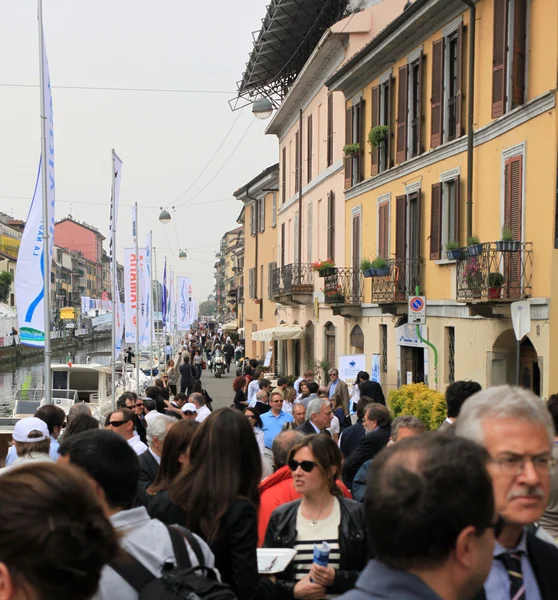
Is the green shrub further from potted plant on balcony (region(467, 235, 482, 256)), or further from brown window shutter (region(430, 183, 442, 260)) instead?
brown window shutter (region(430, 183, 442, 260))

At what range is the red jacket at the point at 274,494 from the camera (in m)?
5.84

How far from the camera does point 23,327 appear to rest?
51.4 feet

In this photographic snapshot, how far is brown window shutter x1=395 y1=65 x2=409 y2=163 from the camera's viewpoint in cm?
2386

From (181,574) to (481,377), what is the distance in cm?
1619

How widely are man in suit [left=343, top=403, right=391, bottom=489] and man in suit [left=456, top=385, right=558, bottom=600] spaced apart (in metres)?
4.95

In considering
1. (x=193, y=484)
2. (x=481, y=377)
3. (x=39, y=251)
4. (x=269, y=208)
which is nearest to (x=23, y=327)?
(x=39, y=251)

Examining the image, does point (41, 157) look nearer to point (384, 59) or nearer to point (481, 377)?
point (481, 377)

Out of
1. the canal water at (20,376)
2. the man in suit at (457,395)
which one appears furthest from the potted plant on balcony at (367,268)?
the canal water at (20,376)

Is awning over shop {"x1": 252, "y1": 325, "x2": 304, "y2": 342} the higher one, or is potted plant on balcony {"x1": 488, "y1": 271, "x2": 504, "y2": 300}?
potted plant on balcony {"x1": 488, "y1": 271, "x2": 504, "y2": 300}

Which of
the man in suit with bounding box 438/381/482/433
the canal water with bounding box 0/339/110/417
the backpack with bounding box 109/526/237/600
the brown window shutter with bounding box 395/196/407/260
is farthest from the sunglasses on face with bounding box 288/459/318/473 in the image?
the canal water with bounding box 0/339/110/417

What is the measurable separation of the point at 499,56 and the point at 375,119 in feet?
30.4

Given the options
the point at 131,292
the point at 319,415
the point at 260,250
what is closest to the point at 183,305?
the point at 260,250

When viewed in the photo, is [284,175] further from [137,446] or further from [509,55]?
[137,446]

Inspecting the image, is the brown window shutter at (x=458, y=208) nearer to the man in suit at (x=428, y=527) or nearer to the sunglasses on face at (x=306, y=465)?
the sunglasses on face at (x=306, y=465)
